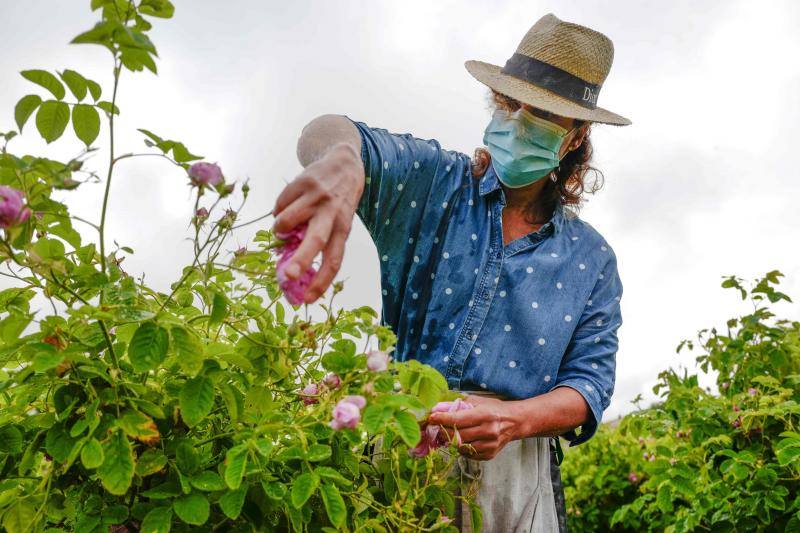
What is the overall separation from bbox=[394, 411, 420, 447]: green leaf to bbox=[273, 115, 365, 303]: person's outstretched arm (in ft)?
0.81

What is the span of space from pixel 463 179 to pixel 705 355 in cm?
241

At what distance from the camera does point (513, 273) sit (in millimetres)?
2102

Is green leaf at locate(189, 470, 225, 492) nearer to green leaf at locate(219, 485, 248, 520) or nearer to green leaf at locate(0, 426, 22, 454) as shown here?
green leaf at locate(219, 485, 248, 520)

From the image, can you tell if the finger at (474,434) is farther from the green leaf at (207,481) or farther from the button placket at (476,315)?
the green leaf at (207,481)

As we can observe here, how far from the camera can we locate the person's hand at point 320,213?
1.11 meters

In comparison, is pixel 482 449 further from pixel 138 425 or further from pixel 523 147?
pixel 523 147

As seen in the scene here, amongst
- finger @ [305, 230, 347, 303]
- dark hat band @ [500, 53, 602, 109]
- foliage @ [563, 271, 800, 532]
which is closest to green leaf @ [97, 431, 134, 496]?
finger @ [305, 230, 347, 303]

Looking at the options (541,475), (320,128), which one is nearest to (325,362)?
(320,128)

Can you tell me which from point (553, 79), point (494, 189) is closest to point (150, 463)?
point (494, 189)

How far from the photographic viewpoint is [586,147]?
264 centimetres

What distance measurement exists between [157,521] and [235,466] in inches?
6.7

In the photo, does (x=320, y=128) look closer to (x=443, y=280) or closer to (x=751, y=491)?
(x=443, y=280)

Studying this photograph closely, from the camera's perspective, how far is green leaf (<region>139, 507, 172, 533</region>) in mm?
1264

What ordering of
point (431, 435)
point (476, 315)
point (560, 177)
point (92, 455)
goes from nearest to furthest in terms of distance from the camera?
point (92, 455)
point (431, 435)
point (476, 315)
point (560, 177)
